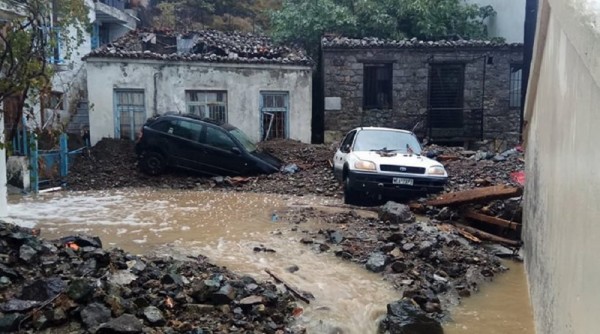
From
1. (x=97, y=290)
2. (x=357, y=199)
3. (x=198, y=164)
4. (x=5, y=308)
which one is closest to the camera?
(x=5, y=308)

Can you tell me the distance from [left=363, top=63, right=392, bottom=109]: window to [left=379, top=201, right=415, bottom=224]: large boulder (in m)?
11.0

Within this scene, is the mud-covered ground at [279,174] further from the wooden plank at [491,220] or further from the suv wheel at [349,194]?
the wooden plank at [491,220]

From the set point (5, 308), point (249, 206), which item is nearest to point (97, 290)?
point (5, 308)

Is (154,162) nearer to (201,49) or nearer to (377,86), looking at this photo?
(201,49)

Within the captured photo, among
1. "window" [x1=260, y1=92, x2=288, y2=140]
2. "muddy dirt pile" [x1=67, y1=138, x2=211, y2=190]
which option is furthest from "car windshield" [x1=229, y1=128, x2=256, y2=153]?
"window" [x1=260, y1=92, x2=288, y2=140]

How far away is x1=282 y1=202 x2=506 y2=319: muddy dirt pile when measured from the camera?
6.58 m

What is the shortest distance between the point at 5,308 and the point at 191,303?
1627 millimetres

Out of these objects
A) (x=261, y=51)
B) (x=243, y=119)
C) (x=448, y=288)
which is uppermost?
(x=261, y=51)

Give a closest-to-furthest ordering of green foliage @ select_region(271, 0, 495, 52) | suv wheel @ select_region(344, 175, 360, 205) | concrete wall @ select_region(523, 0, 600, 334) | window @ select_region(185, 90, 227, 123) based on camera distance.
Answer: concrete wall @ select_region(523, 0, 600, 334) < suv wheel @ select_region(344, 175, 360, 205) < window @ select_region(185, 90, 227, 123) < green foliage @ select_region(271, 0, 495, 52)

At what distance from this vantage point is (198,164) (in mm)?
15391

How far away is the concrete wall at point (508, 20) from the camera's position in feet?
70.0

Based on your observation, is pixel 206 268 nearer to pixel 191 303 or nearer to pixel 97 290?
pixel 191 303

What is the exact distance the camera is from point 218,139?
1526cm

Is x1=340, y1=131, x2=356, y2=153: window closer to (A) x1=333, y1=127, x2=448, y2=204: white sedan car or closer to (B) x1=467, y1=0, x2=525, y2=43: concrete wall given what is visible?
(A) x1=333, y1=127, x2=448, y2=204: white sedan car
